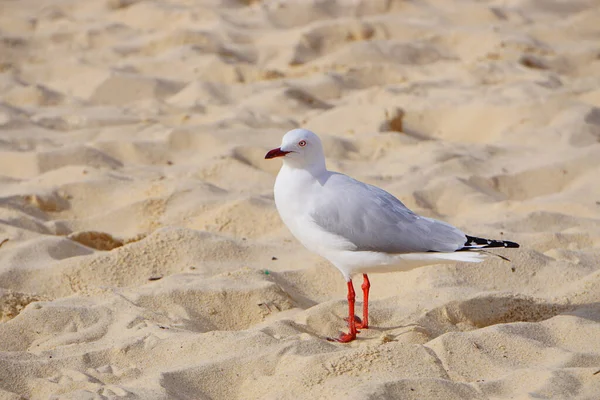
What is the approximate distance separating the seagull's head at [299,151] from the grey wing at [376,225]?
169mm

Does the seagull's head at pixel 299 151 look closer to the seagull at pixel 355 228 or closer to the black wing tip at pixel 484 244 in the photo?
the seagull at pixel 355 228

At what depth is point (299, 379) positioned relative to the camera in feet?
9.93

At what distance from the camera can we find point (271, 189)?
5.44m

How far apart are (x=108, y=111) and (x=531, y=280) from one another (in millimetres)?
3685

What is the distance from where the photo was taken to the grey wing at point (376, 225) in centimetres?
367

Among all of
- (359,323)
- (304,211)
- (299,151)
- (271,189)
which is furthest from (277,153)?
(271,189)

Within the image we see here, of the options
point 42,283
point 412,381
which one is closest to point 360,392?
point 412,381

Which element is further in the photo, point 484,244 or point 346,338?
point 484,244

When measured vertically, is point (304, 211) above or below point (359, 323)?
above

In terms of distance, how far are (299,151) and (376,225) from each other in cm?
47

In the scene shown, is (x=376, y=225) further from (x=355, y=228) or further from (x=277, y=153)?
(x=277, y=153)

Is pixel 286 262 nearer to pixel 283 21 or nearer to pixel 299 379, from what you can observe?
pixel 299 379

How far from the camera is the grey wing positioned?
3.67m

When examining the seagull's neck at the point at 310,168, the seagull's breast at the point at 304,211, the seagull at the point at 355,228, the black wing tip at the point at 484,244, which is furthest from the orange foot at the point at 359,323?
the seagull's neck at the point at 310,168
